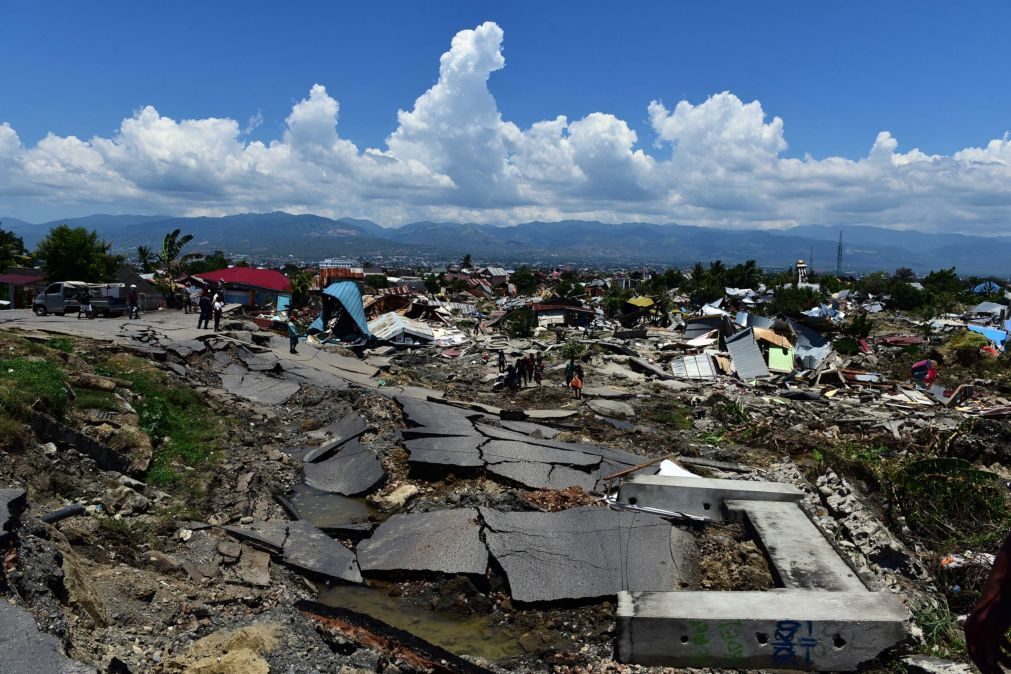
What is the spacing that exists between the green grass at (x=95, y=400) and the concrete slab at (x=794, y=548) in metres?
7.74

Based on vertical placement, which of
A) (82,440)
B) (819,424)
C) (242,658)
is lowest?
(819,424)

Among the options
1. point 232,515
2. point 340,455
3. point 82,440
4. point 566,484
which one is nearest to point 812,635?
point 566,484

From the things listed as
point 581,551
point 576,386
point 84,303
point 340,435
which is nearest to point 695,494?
point 581,551

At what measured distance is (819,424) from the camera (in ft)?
40.5

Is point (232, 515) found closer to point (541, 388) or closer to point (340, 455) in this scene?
point (340, 455)

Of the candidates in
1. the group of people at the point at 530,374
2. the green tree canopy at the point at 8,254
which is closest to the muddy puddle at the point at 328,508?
the group of people at the point at 530,374

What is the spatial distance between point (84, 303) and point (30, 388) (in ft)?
45.3

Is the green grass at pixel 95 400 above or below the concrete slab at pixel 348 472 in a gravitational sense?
above

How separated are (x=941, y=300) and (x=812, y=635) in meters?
43.6

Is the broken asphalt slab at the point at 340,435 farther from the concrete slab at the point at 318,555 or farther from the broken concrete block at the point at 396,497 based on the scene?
the concrete slab at the point at 318,555

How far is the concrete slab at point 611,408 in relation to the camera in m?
13.1

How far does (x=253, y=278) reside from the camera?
98.2 ft

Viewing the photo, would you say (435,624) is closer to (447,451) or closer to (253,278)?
(447,451)

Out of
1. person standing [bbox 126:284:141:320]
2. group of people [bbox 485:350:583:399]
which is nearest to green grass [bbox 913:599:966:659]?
group of people [bbox 485:350:583:399]
